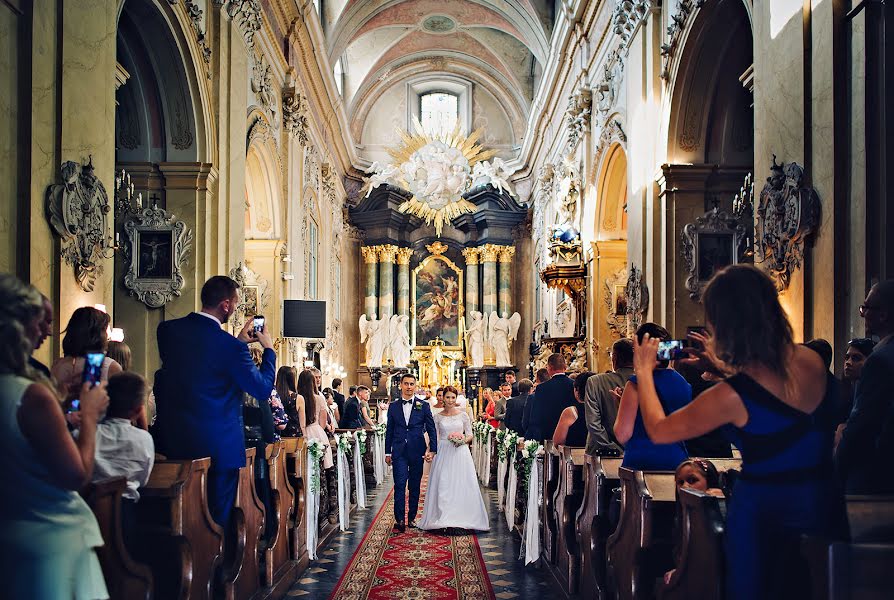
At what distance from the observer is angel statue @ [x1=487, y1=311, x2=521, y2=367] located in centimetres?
2623

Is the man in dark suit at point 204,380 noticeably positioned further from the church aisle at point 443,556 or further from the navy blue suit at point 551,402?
the navy blue suit at point 551,402

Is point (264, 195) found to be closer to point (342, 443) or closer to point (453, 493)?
point (342, 443)

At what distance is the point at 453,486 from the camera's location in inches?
348

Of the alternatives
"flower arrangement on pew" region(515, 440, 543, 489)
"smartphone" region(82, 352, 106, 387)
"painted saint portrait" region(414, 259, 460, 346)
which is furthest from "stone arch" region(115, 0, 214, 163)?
"painted saint portrait" region(414, 259, 460, 346)

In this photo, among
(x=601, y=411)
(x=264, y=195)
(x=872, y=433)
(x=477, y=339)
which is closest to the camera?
(x=872, y=433)

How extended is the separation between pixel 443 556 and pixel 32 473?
217 inches

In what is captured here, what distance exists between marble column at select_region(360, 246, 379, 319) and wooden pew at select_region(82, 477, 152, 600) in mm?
23452

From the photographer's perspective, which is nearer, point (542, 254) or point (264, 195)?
point (264, 195)

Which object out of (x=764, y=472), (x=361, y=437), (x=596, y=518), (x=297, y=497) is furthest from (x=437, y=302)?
(x=764, y=472)

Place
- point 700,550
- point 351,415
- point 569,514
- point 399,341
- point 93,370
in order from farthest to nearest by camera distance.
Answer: point 399,341 < point 351,415 < point 569,514 < point 700,550 < point 93,370

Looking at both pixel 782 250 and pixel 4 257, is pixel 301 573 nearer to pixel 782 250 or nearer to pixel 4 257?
pixel 4 257

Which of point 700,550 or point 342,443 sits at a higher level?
point 700,550

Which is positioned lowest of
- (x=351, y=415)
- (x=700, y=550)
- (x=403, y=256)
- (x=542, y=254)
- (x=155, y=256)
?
(x=351, y=415)

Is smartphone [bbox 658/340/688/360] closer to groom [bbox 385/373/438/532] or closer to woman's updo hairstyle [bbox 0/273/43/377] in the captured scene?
woman's updo hairstyle [bbox 0/273/43/377]
